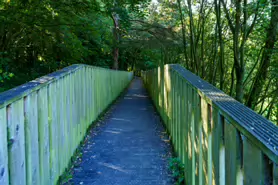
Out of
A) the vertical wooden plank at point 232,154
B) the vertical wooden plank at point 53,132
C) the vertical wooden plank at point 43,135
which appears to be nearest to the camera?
the vertical wooden plank at point 232,154

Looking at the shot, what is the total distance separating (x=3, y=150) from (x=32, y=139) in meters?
0.66

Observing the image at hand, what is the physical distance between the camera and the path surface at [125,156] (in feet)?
13.1

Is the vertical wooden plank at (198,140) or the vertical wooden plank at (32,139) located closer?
the vertical wooden plank at (32,139)

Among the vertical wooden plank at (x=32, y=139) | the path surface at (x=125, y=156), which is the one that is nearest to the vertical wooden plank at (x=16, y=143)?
the vertical wooden plank at (x=32, y=139)

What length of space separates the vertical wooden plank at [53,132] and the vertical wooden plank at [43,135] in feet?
0.45

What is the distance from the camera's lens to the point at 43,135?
3.01 m

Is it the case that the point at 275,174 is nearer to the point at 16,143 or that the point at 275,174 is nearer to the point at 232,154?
the point at 232,154

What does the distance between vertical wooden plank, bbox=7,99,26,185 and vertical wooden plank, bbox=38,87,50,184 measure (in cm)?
49

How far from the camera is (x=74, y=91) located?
499 cm

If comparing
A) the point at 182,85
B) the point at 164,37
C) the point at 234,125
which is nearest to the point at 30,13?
the point at 182,85

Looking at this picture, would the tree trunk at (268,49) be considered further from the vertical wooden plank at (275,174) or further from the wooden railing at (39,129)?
the vertical wooden plank at (275,174)

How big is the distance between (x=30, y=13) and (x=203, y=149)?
23.3ft

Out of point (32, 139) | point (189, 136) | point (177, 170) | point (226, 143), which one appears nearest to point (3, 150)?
point (32, 139)

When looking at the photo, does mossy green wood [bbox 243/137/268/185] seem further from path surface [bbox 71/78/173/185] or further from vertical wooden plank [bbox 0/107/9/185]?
path surface [bbox 71/78/173/185]
